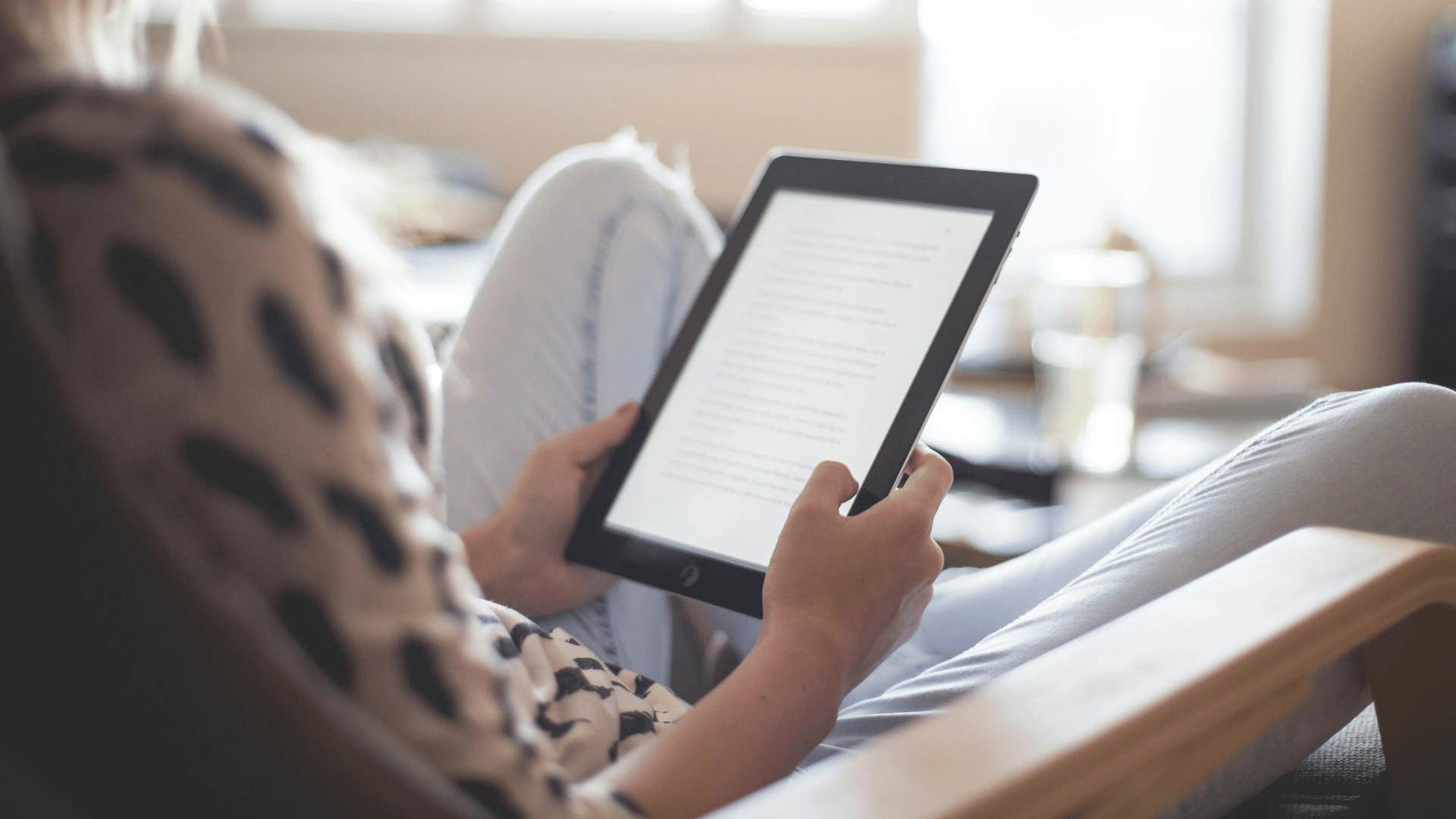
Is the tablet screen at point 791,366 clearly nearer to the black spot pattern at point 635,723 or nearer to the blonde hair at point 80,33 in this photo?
the black spot pattern at point 635,723

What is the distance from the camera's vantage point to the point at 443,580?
1.50 feet

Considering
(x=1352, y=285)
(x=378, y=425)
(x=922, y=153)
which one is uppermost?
(x=378, y=425)

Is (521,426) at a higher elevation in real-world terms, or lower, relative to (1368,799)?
higher

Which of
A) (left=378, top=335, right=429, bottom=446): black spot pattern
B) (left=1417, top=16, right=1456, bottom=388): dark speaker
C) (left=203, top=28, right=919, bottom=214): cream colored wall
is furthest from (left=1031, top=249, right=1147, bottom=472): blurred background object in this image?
(left=1417, top=16, right=1456, bottom=388): dark speaker

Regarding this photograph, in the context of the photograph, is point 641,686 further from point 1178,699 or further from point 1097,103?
point 1097,103

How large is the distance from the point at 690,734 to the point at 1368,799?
0.43 m

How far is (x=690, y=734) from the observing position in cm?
59

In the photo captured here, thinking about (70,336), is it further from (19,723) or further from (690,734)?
(690,734)

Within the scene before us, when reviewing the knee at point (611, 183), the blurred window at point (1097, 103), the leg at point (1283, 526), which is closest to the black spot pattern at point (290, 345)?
the leg at point (1283, 526)

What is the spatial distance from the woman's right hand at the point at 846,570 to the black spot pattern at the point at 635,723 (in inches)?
3.7

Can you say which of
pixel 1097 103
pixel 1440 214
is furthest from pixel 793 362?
pixel 1440 214

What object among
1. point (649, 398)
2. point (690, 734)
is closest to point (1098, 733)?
point (690, 734)

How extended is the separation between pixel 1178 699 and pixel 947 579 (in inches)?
23.3

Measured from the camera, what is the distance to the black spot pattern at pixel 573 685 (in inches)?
28.2
